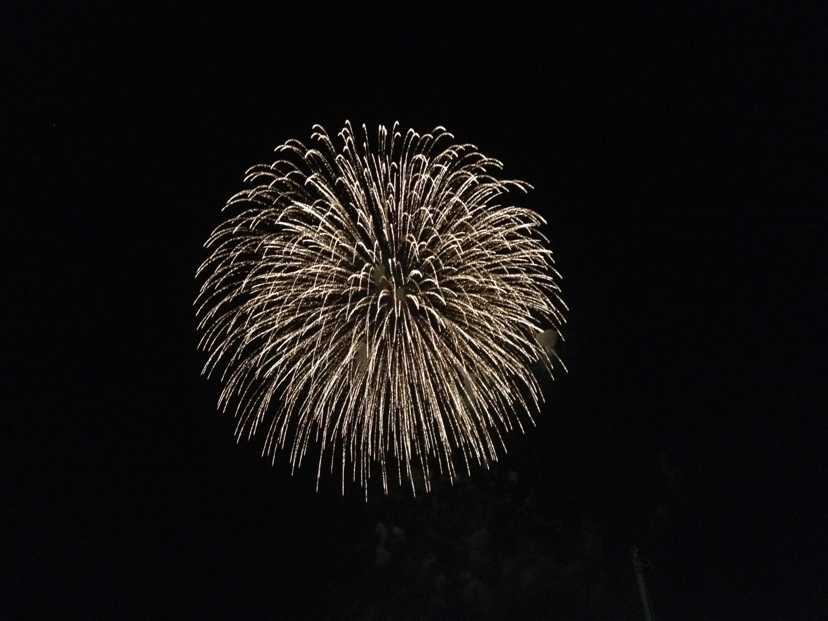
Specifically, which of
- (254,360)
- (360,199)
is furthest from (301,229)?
(254,360)

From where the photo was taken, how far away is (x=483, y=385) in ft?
73.1

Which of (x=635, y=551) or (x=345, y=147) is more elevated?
(x=345, y=147)

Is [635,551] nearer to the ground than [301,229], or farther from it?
nearer to the ground

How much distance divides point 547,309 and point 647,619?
7.65 meters

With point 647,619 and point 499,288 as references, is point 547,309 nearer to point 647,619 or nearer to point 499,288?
point 499,288

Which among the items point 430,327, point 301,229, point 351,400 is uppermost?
point 301,229

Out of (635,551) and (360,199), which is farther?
(360,199)

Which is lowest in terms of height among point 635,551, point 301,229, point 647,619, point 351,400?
point 647,619

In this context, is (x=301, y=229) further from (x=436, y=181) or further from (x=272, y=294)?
(x=436, y=181)

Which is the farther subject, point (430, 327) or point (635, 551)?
point (430, 327)

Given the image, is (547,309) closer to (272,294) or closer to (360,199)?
(360,199)

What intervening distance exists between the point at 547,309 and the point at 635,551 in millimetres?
6686

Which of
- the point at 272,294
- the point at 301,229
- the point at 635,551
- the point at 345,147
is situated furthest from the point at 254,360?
the point at 635,551

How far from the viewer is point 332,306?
21.5m
